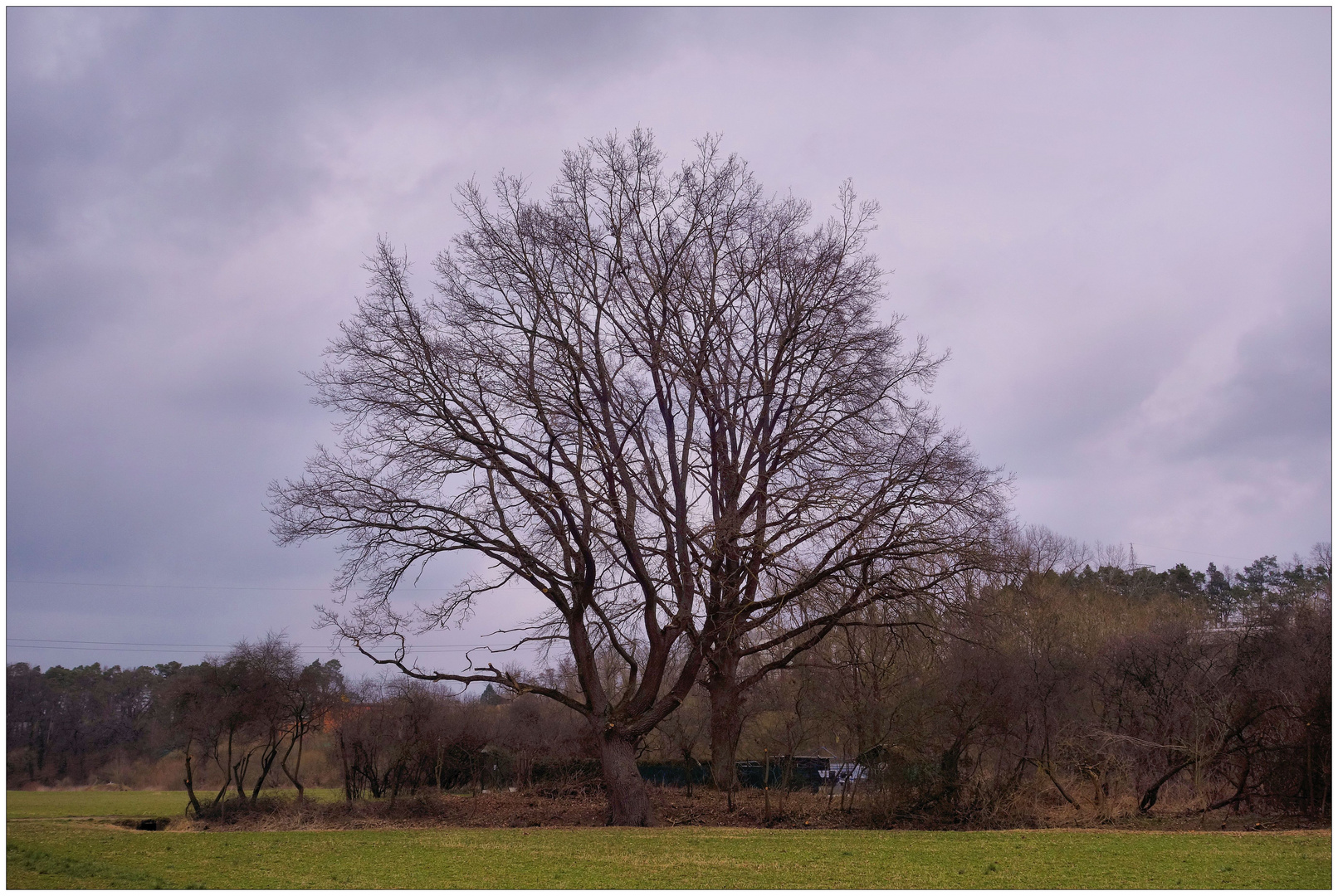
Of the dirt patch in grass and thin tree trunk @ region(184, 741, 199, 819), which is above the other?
thin tree trunk @ region(184, 741, 199, 819)

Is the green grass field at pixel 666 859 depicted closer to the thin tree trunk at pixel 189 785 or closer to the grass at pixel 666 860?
the grass at pixel 666 860

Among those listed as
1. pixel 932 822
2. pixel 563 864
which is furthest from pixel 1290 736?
pixel 563 864

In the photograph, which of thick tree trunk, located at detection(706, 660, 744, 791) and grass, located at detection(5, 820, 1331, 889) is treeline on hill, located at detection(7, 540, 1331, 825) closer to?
thick tree trunk, located at detection(706, 660, 744, 791)

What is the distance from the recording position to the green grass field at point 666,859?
32.0 feet

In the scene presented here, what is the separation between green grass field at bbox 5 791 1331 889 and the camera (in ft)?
32.0

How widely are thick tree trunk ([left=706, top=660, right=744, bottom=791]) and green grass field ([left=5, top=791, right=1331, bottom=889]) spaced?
401cm

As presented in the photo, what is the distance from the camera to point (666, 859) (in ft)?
37.8

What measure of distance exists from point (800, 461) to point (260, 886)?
42.7 feet

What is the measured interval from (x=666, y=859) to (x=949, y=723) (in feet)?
31.2

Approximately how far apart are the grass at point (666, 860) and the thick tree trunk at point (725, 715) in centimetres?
406

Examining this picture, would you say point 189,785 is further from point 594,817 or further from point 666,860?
point 666,860

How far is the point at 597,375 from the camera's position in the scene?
1892cm

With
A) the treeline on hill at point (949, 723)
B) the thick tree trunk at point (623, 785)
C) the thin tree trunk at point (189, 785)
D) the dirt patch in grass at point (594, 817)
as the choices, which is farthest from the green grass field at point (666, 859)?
the thin tree trunk at point (189, 785)

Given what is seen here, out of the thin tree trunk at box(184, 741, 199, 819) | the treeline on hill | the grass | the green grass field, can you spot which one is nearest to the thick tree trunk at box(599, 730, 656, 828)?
the green grass field
